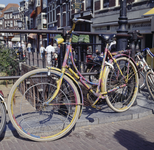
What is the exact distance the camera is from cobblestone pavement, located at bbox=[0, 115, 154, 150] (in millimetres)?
2740

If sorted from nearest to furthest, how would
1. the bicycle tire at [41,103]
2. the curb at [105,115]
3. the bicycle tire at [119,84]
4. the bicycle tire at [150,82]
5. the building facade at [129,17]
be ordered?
the bicycle tire at [41,103], the curb at [105,115], the bicycle tire at [119,84], the bicycle tire at [150,82], the building facade at [129,17]

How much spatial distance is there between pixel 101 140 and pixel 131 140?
0.41 m

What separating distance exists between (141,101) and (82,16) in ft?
61.6

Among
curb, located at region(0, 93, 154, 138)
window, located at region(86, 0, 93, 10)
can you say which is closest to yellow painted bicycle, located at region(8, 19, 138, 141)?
curb, located at region(0, 93, 154, 138)

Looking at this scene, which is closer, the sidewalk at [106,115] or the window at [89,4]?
the sidewalk at [106,115]

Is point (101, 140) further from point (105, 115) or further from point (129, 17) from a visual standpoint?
point (129, 17)

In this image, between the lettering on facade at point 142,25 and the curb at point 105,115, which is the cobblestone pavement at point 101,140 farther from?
the lettering on facade at point 142,25

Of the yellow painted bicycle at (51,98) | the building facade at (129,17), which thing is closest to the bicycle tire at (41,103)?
Result: the yellow painted bicycle at (51,98)

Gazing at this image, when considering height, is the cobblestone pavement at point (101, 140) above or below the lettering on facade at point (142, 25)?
below

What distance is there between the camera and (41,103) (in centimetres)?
283

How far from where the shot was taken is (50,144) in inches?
110

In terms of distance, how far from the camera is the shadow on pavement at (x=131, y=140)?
9.14ft

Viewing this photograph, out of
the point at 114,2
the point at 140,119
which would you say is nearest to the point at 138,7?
the point at 114,2

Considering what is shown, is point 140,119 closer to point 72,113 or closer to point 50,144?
point 72,113
